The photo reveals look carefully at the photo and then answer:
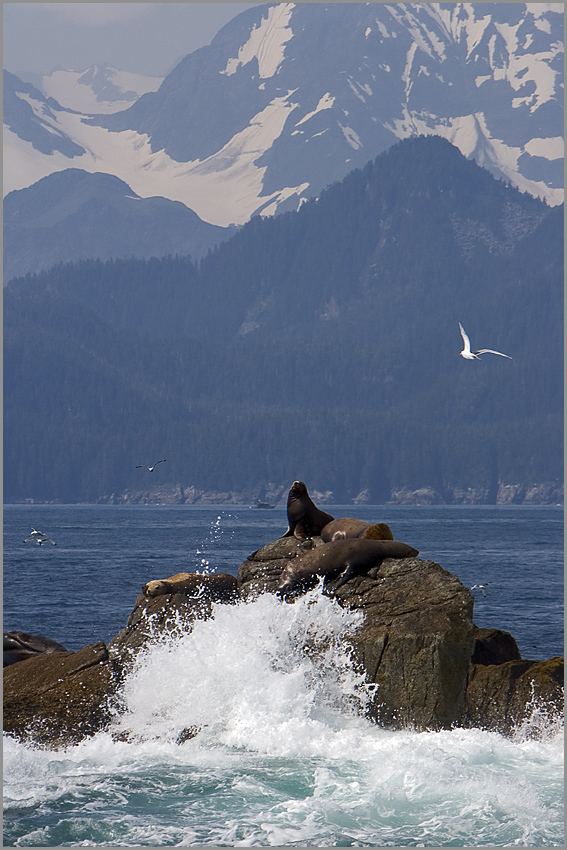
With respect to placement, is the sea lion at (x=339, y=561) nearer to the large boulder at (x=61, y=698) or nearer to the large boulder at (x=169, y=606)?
the large boulder at (x=169, y=606)

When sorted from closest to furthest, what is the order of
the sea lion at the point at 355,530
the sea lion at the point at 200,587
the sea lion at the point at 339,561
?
the sea lion at the point at 339,561 → the sea lion at the point at 200,587 → the sea lion at the point at 355,530

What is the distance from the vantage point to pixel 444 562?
218 feet

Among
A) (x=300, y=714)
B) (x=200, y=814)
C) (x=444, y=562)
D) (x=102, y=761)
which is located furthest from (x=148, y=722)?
(x=444, y=562)

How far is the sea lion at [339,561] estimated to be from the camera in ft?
55.7

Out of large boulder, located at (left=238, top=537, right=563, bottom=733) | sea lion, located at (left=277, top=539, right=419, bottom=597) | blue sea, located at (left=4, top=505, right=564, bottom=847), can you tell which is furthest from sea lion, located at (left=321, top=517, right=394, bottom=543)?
blue sea, located at (left=4, top=505, right=564, bottom=847)

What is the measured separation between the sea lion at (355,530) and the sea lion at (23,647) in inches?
245

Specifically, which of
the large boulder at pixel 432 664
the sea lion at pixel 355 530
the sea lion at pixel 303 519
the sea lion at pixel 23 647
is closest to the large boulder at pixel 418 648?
the large boulder at pixel 432 664

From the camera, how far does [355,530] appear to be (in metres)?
18.5

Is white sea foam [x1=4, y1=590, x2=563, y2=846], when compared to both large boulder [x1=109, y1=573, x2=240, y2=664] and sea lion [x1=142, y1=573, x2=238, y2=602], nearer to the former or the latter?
large boulder [x1=109, y1=573, x2=240, y2=664]

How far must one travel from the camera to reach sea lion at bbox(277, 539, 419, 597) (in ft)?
55.7

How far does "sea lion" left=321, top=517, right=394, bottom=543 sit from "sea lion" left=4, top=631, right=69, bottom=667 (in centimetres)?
622

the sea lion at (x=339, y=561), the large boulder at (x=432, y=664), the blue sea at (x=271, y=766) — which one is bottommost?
the blue sea at (x=271, y=766)

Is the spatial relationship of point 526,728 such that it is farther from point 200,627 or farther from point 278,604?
point 200,627

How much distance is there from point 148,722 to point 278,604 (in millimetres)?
2933
